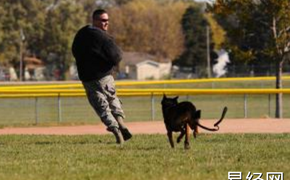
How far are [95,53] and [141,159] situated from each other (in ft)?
7.66

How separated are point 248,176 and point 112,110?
4.08 metres

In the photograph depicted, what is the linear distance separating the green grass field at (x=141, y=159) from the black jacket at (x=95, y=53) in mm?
1110

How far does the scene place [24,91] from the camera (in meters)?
19.2

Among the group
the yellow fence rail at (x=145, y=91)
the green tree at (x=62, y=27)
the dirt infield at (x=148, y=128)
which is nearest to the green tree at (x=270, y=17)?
the yellow fence rail at (x=145, y=91)

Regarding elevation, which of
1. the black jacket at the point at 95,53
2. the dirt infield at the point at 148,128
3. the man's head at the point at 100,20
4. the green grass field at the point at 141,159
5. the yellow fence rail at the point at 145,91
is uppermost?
the man's head at the point at 100,20

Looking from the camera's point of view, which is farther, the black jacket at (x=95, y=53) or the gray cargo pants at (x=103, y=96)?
the gray cargo pants at (x=103, y=96)

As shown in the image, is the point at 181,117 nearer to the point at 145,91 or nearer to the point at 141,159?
the point at 141,159

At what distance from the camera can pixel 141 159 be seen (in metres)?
9.09

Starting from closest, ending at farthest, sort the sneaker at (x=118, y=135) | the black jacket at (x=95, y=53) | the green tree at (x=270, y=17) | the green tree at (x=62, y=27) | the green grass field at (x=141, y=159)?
the green grass field at (x=141, y=159) → the black jacket at (x=95, y=53) → the sneaker at (x=118, y=135) → the green tree at (x=270, y=17) → the green tree at (x=62, y=27)

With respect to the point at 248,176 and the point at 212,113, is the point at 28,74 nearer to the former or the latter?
the point at 212,113

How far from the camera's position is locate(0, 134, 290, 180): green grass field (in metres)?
7.92

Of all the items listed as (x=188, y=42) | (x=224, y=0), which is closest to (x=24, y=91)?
(x=224, y=0)

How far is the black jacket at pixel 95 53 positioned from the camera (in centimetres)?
1083

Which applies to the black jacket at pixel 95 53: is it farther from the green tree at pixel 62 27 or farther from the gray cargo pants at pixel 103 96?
the green tree at pixel 62 27
